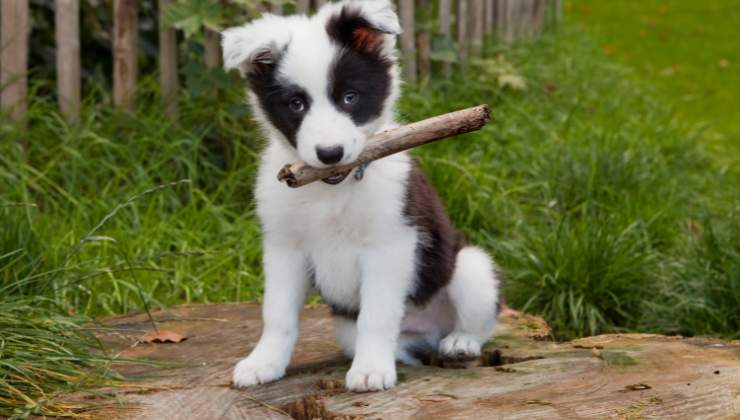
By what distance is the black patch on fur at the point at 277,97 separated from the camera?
299cm

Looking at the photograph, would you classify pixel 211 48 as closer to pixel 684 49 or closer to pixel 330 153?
pixel 330 153

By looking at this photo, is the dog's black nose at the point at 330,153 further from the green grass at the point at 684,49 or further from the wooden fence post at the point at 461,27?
the green grass at the point at 684,49

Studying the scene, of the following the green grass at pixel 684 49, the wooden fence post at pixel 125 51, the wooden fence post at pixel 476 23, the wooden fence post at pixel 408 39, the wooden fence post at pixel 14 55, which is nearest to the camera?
the wooden fence post at pixel 14 55

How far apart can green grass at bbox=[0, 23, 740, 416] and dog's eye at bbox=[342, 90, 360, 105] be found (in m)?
0.90

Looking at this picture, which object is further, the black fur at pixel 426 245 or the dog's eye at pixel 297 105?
the black fur at pixel 426 245

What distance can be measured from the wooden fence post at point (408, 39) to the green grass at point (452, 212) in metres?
0.19

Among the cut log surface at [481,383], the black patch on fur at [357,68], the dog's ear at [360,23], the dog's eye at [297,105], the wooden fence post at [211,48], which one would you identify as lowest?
the cut log surface at [481,383]

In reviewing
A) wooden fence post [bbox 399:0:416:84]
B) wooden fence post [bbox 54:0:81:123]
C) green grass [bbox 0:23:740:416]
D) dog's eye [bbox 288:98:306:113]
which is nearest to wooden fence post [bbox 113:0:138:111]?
green grass [bbox 0:23:740:416]

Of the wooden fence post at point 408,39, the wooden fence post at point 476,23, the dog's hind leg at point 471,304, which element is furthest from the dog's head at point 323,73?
A: the wooden fence post at point 476,23

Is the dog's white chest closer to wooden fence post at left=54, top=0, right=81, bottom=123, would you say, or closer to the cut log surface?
the cut log surface

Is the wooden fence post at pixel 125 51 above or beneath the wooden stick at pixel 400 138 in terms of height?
above

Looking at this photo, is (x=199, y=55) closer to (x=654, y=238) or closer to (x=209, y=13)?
(x=209, y=13)

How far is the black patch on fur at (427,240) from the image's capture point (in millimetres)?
3287

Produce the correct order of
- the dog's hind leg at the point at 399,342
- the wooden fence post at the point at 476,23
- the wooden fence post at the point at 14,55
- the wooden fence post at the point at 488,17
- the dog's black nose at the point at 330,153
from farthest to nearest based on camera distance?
the wooden fence post at the point at 488,17 < the wooden fence post at the point at 476,23 < the wooden fence post at the point at 14,55 < the dog's hind leg at the point at 399,342 < the dog's black nose at the point at 330,153
